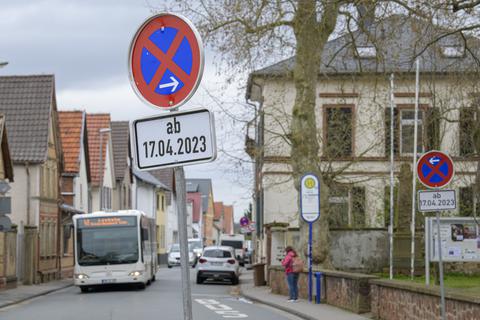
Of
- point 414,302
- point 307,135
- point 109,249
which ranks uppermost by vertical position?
point 307,135

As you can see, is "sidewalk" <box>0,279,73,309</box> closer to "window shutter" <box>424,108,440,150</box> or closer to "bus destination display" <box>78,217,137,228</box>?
"bus destination display" <box>78,217,137,228</box>

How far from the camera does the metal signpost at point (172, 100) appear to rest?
19.9ft

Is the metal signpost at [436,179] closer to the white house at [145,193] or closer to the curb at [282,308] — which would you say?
the curb at [282,308]

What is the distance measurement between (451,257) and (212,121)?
84.6 ft

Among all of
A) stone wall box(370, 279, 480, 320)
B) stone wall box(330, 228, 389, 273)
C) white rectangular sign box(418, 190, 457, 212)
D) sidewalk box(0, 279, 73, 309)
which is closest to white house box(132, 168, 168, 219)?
sidewalk box(0, 279, 73, 309)

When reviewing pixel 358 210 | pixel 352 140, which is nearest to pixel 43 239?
pixel 358 210

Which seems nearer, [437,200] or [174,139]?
[174,139]

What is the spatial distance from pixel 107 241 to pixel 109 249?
0.31 metres

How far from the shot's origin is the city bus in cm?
3562

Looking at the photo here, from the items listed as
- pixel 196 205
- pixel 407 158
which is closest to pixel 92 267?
pixel 407 158

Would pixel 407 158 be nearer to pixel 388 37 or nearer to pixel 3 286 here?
pixel 3 286

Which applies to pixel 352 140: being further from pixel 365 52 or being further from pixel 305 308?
pixel 305 308

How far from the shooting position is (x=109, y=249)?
36000 millimetres

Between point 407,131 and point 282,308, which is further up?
point 407,131
